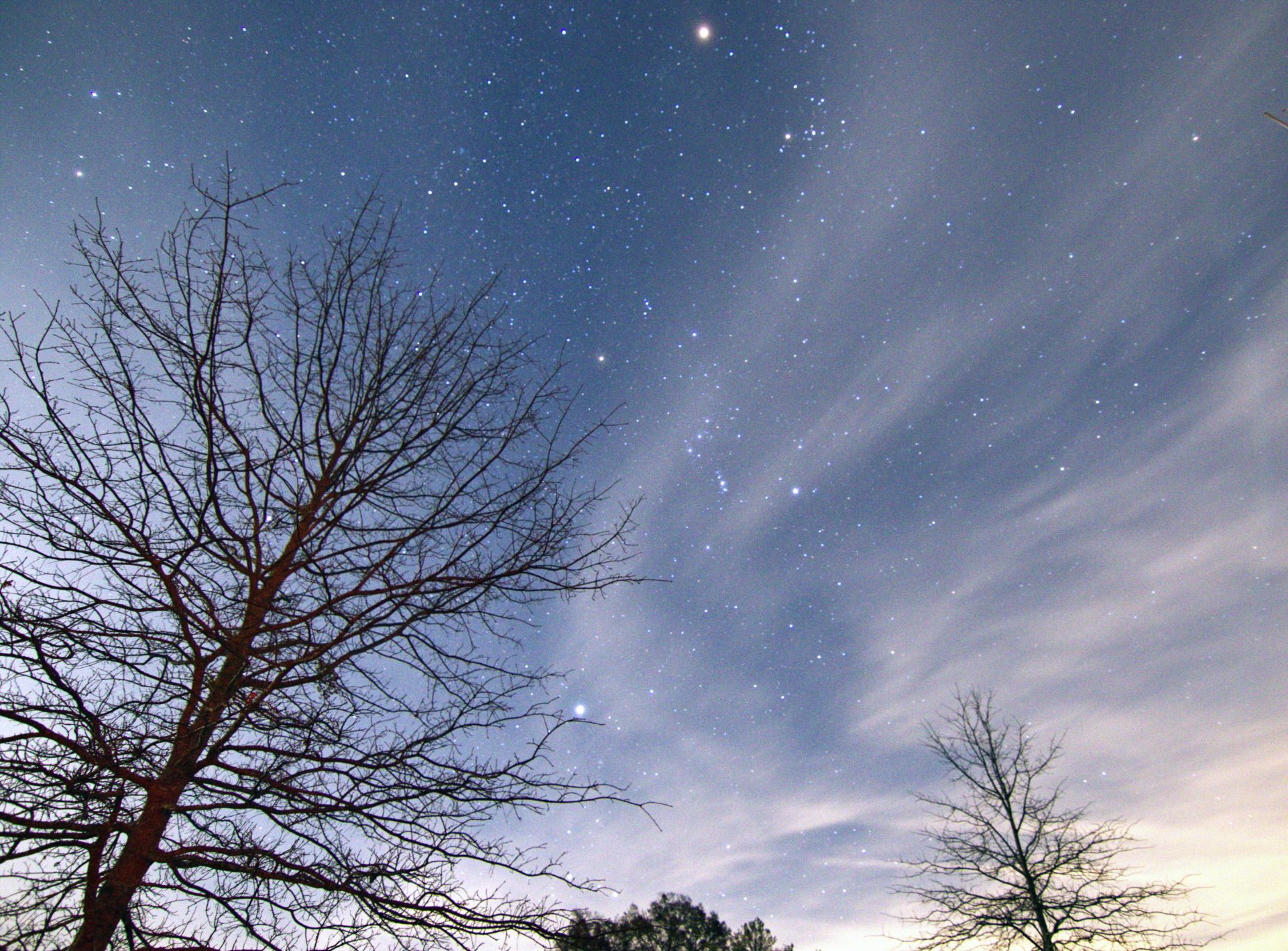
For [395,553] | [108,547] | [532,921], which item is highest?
[395,553]

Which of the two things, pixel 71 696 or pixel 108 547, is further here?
pixel 108 547

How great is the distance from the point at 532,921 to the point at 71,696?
196 centimetres

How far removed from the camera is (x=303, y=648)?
2666 millimetres

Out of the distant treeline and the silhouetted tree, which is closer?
the distant treeline

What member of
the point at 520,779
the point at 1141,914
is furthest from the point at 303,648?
the point at 1141,914

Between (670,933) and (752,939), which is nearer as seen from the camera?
(670,933)

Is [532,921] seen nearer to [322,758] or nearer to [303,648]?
[322,758]

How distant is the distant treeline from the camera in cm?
244

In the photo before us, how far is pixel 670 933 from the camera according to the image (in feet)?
11.6

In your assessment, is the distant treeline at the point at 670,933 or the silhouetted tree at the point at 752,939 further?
the silhouetted tree at the point at 752,939

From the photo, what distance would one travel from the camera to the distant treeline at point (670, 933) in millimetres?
2438

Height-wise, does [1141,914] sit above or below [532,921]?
above

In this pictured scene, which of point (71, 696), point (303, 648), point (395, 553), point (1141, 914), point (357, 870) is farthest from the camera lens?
point (1141, 914)

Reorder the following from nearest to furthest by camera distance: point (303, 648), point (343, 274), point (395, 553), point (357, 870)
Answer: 1. point (357, 870)
2. point (303, 648)
3. point (395, 553)
4. point (343, 274)
